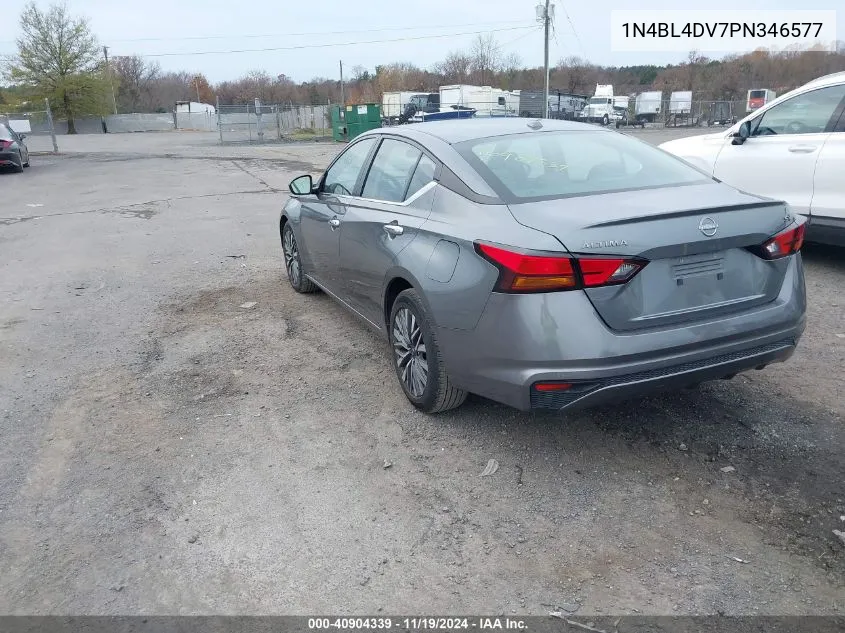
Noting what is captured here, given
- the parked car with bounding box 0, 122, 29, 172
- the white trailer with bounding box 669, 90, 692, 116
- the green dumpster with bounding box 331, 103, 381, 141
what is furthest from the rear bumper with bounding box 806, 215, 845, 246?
the white trailer with bounding box 669, 90, 692, 116

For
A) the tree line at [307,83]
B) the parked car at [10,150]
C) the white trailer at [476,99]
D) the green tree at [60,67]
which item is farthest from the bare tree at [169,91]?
the parked car at [10,150]

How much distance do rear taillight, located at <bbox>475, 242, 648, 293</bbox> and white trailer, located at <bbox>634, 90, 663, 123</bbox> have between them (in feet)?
166

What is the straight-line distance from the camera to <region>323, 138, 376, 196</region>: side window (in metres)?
5.11

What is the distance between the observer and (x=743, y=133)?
7.21 meters

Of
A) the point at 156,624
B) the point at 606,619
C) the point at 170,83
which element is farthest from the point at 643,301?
the point at 170,83

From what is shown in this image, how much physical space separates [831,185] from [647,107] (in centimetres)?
4673

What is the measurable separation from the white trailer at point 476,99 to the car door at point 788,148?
3315cm

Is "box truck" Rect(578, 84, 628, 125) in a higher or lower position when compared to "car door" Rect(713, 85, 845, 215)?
higher

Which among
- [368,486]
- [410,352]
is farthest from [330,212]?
[368,486]

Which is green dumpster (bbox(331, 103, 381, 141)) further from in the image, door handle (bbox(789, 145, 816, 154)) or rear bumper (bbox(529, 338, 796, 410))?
rear bumper (bbox(529, 338, 796, 410))

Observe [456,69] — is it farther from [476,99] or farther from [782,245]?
[782,245]

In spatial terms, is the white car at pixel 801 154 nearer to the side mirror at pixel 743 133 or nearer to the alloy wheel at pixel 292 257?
the side mirror at pixel 743 133

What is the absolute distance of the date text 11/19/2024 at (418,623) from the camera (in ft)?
8.12

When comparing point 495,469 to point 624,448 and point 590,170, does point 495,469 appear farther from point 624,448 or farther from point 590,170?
point 590,170
